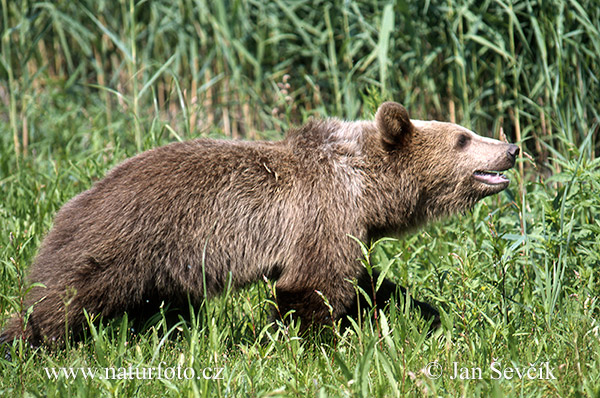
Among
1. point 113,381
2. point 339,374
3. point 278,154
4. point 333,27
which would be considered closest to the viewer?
point 113,381

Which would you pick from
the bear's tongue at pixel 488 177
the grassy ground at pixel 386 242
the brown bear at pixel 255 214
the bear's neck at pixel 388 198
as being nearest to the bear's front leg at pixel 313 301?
the brown bear at pixel 255 214

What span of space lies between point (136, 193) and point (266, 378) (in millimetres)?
1361

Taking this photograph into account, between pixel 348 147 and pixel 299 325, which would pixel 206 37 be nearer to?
pixel 348 147

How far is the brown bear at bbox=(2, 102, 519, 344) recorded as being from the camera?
3.90 metres

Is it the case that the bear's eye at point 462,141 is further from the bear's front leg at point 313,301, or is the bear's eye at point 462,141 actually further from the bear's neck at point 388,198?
the bear's front leg at point 313,301

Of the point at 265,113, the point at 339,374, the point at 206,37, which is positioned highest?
the point at 206,37

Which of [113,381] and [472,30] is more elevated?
[472,30]

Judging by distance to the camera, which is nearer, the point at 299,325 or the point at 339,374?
the point at 339,374

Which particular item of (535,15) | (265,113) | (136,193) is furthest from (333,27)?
(136,193)

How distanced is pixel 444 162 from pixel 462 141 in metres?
0.20

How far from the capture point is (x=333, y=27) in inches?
289

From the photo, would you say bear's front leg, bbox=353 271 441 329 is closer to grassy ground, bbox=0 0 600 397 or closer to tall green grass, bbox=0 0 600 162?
grassy ground, bbox=0 0 600 397

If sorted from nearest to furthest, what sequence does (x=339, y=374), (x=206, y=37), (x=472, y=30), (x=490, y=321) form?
(x=339, y=374), (x=490, y=321), (x=472, y=30), (x=206, y=37)

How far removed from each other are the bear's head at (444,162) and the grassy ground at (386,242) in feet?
1.00
